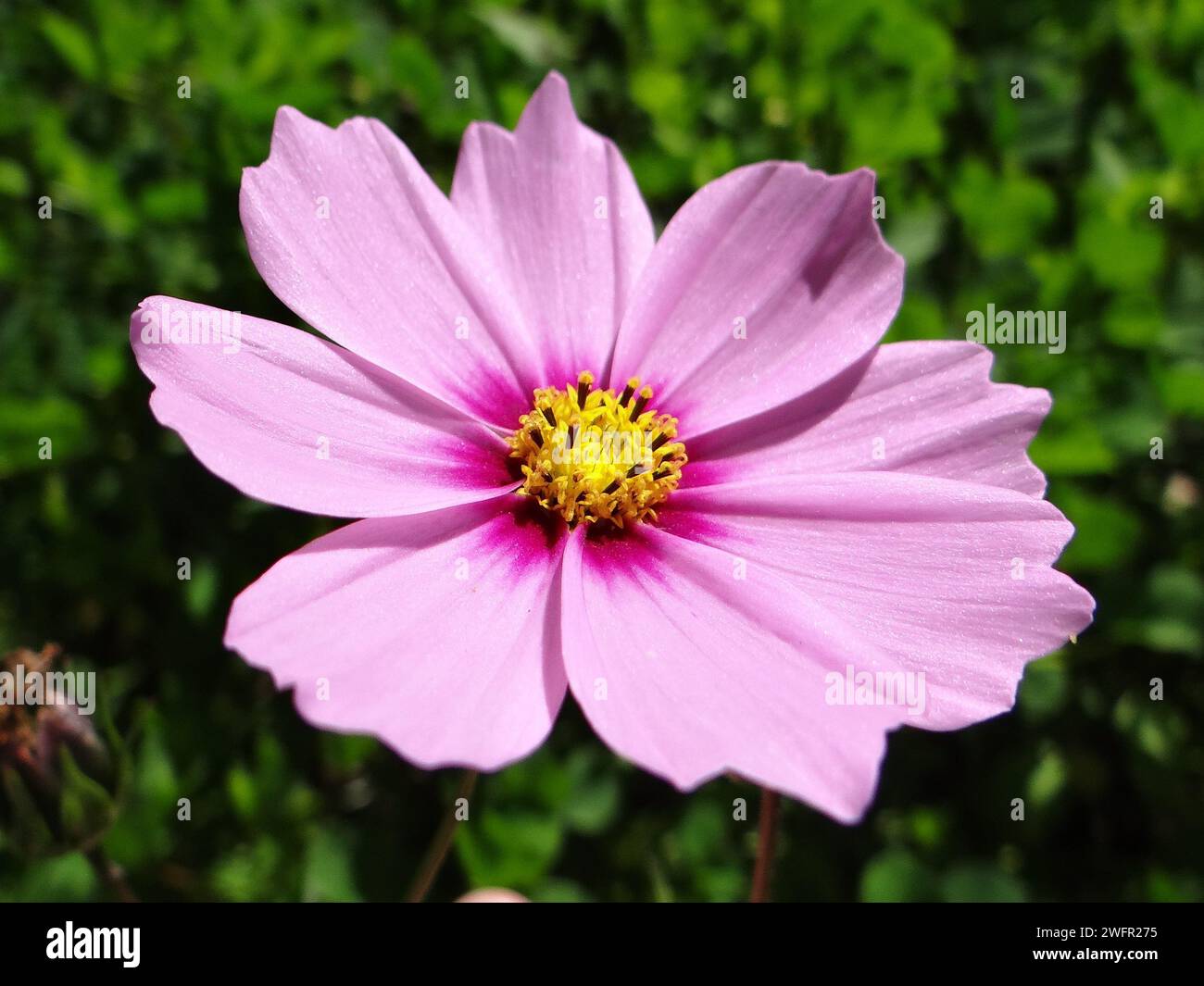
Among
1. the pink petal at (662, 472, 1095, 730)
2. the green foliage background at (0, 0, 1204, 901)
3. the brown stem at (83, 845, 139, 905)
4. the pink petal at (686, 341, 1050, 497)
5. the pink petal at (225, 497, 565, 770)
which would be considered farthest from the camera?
the green foliage background at (0, 0, 1204, 901)

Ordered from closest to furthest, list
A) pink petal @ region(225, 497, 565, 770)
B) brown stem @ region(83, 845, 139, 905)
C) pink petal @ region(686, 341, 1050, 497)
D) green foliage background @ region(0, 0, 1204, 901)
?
pink petal @ region(225, 497, 565, 770) < pink petal @ region(686, 341, 1050, 497) < brown stem @ region(83, 845, 139, 905) < green foliage background @ region(0, 0, 1204, 901)

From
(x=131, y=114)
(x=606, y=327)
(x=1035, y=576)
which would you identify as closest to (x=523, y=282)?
(x=606, y=327)

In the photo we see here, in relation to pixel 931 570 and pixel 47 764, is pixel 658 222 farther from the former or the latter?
pixel 47 764

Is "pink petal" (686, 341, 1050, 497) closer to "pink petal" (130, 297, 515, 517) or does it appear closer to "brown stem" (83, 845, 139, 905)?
"pink petal" (130, 297, 515, 517)

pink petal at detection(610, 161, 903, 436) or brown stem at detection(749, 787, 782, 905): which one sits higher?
pink petal at detection(610, 161, 903, 436)

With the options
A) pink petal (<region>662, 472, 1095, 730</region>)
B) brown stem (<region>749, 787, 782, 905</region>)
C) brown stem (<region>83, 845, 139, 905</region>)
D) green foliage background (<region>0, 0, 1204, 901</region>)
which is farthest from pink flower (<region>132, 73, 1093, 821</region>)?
brown stem (<region>83, 845, 139, 905</region>)

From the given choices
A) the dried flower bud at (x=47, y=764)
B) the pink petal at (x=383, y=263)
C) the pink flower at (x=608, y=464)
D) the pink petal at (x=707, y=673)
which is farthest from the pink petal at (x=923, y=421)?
the dried flower bud at (x=47, y=764)

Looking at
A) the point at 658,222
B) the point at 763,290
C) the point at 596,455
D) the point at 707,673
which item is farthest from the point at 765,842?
the point at 658,222
